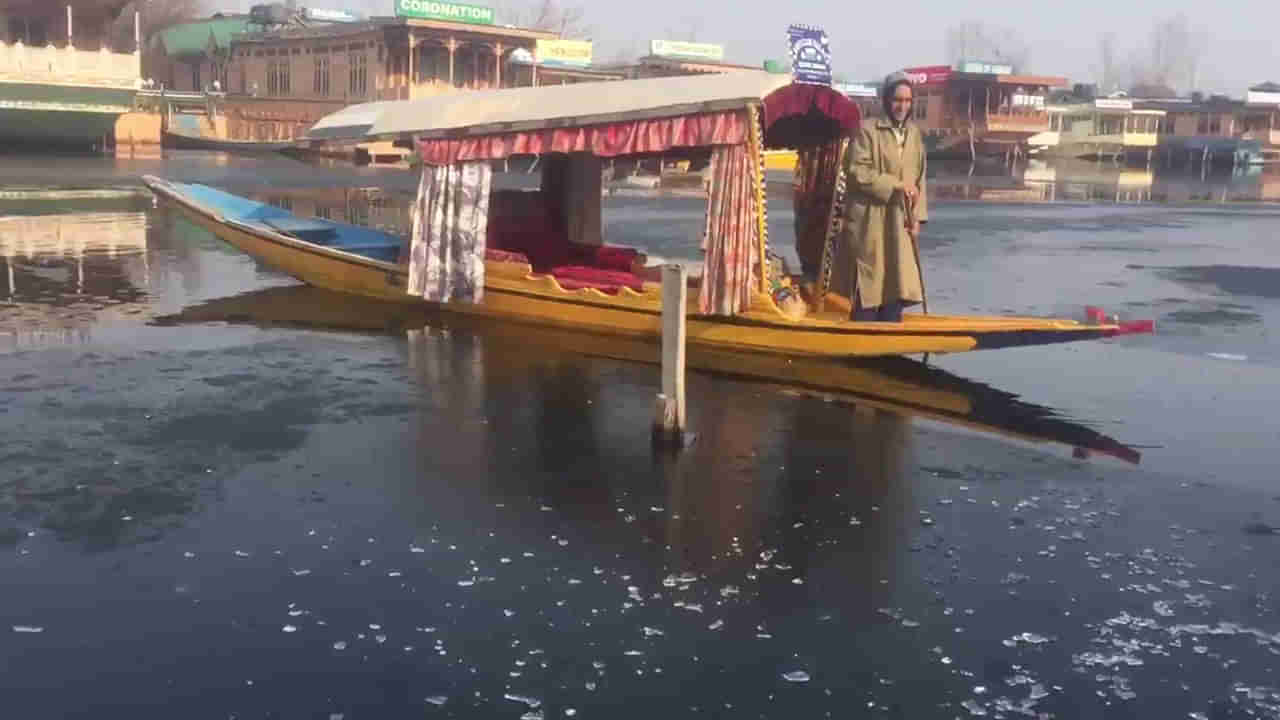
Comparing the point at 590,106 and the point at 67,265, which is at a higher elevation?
the point at 590,106

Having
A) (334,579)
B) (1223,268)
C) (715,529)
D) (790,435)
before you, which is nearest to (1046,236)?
(1223,268)

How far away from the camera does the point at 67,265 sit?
634 inches

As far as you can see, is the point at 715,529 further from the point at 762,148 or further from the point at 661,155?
the point at 661,155

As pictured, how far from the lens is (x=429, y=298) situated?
12008 millimetres

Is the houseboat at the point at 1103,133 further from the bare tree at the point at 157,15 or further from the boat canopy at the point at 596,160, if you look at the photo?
the boat canopy at the point at 596,160

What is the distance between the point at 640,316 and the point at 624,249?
195 cm

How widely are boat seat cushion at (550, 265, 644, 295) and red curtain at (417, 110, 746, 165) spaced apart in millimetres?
1344

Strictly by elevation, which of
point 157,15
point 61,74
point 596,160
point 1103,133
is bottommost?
point 596,160

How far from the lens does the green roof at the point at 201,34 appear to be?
2379 inches

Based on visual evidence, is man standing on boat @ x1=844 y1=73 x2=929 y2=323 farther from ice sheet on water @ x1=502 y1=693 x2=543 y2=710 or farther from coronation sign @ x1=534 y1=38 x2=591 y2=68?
coronation sign @ x1=534 y1=38 x2=591 y2=68

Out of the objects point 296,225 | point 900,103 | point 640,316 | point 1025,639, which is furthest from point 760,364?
point 296,225

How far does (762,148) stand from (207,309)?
7.02m

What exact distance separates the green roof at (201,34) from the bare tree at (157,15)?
71.5 inches

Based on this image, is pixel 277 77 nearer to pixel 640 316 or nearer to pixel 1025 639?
pixel 640 316
